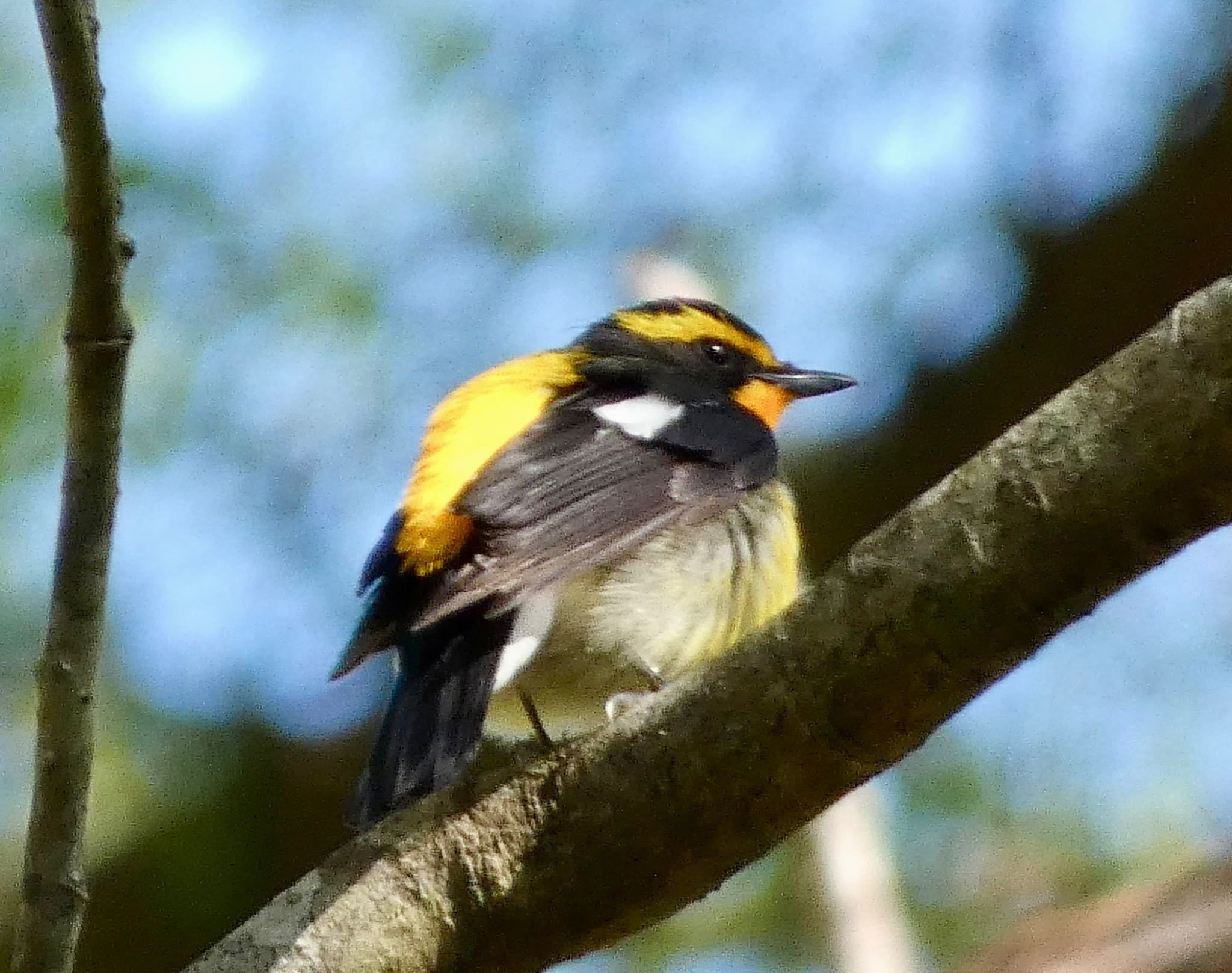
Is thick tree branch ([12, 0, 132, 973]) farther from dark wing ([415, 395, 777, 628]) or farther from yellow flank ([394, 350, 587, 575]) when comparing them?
yellow flank ([394, 350, 587, 575])

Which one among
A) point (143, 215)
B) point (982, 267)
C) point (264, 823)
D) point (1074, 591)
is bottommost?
point (1074, 591)

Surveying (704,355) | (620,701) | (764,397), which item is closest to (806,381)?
(764,397)

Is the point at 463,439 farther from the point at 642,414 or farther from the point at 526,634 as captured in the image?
the point at 526,634

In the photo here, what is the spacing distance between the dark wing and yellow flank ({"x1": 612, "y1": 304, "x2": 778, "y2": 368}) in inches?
20.8

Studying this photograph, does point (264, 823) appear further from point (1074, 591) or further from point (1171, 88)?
point (1171, 88)

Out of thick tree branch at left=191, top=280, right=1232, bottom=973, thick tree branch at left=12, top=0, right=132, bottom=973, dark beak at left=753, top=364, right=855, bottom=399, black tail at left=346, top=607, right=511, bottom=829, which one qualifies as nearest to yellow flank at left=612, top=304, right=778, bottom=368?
dark beak at left=753, top=364, right=855, bottom=399

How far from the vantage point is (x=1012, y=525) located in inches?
74.0

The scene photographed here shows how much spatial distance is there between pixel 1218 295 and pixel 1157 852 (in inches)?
159

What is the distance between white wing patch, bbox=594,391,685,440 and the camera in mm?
3734

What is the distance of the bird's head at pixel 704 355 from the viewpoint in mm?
4277

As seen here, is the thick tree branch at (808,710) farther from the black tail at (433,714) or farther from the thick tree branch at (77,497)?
the thick tree branch at (77,497)

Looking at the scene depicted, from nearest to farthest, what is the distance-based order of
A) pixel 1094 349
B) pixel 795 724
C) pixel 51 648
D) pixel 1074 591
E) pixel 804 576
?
pixel 1074 591, pixel 795 724, pixel 51 648, pixel 1094 349, pixel 804 576

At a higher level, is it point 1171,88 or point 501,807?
point 1171,88

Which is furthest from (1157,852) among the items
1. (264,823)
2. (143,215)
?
(143,215)
